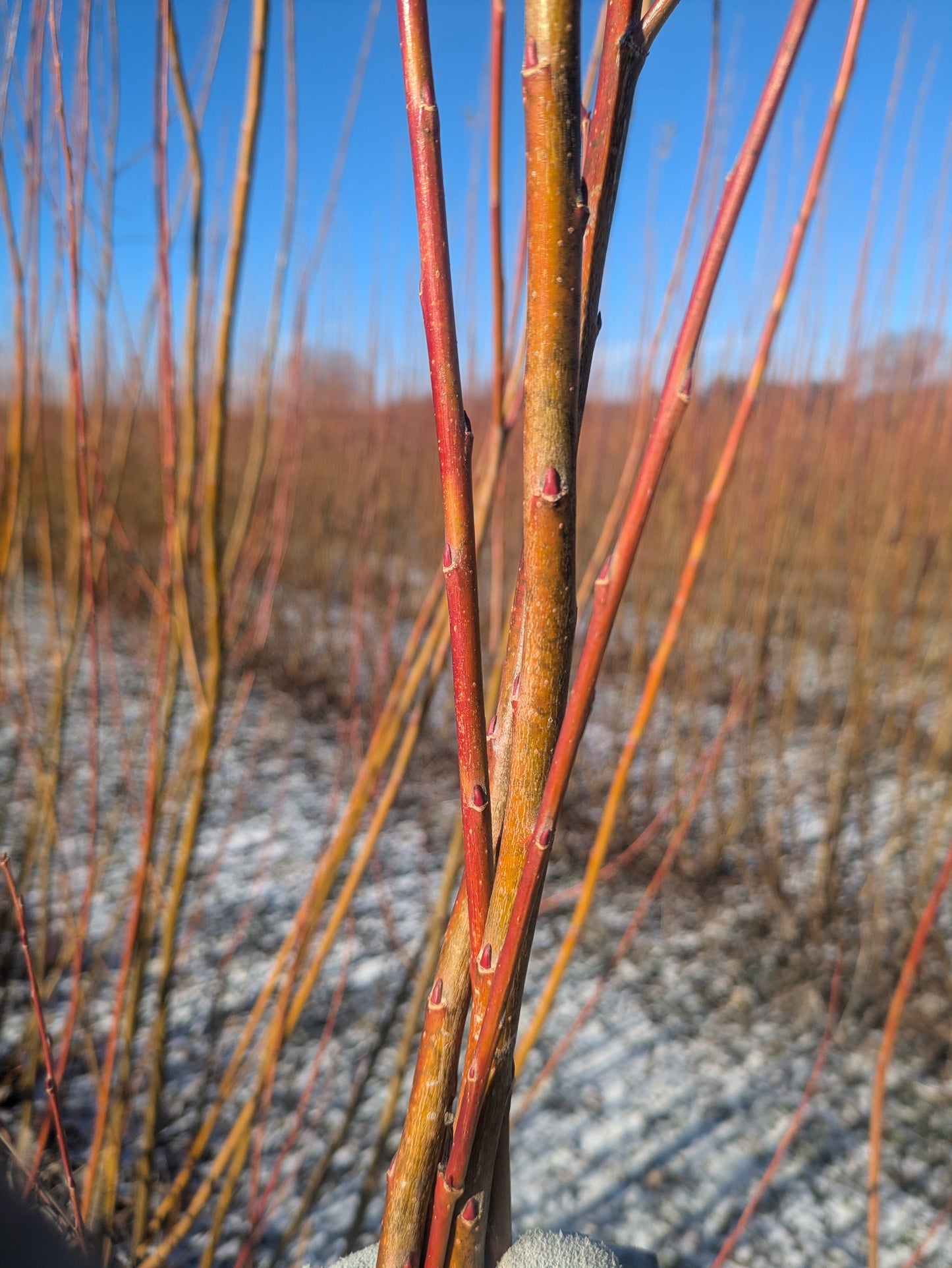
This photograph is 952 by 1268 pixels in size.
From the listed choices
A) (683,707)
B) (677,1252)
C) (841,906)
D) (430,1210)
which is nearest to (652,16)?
(430,1210)

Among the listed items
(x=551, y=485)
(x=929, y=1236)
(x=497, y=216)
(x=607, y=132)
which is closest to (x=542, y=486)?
(x=551, y=485)

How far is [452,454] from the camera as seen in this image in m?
0.22

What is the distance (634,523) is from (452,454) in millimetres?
55

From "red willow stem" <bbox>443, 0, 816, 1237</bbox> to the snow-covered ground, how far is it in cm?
50

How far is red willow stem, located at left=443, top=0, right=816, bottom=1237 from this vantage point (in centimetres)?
21

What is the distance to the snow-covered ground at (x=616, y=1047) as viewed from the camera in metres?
1.08

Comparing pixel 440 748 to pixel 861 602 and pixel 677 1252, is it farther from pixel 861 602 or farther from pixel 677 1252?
pixel 677 1252

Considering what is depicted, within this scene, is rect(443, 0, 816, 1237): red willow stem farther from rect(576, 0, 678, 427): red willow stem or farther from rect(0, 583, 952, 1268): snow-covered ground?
rect(0, 583, 952, 1268): snow-covered ground

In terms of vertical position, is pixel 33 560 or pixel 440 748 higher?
pixel 33 560

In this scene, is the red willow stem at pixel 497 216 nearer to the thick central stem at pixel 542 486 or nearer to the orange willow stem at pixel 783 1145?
the thick central stem at pixel 542 486

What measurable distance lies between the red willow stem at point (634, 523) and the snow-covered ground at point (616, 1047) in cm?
50

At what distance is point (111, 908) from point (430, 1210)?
1614mm

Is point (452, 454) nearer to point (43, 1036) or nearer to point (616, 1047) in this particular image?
point (43, 1036)

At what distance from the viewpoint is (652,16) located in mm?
230
